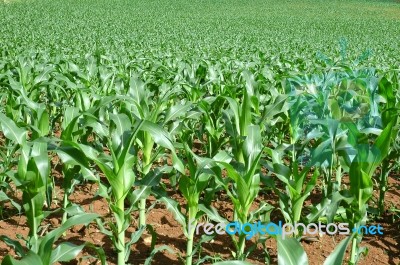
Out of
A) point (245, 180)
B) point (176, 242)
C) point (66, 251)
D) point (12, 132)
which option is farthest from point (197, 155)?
point (66, 251)

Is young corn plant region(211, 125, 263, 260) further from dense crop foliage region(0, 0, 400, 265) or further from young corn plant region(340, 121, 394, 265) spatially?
young corn plant region(340, 121, 394, 265)

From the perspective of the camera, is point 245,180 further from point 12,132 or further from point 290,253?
point 12,132

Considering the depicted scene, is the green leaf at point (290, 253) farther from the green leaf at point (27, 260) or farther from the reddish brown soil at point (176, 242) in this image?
the reddish brown soil at point (176, 242)

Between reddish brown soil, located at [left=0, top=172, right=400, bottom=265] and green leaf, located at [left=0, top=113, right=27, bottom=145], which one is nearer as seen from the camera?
green leaf, located at [left=0, top=113, right=27, bottom=145]

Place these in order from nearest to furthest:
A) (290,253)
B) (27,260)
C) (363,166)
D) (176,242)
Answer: (290,253)
(27,260)
(363,166)
(176,242)

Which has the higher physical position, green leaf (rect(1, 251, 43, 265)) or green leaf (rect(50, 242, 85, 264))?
green leaf (rect(1, 251, 43, 265))

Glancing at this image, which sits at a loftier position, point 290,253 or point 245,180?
point 290,253

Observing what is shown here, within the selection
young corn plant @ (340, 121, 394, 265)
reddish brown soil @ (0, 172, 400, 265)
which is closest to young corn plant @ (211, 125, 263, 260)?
reddish brown soil @ (0, 172, 400, 265)

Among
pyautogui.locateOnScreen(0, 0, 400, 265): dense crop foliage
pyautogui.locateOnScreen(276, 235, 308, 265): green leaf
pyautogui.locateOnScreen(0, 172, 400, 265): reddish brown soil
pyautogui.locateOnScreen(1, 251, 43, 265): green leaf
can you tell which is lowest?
pyautogui.locateOnScreen(0, 172, 400, 265): reddish brown soil

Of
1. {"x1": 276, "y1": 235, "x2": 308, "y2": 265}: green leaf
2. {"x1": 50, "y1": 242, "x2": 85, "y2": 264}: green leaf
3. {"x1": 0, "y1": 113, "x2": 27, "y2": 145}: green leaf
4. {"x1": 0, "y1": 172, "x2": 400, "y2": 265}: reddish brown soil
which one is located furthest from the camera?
{"x1": 0, "y1": 172, "x2": 400, "y2": 265}: reddish brown soil

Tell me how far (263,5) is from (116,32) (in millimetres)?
30075

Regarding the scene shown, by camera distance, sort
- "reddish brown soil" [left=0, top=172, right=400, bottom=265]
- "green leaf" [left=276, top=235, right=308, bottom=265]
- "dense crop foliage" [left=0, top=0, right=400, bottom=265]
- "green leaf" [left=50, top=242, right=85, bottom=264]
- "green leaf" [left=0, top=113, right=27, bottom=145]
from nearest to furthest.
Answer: "green leaf" [left=276, top=235, right=308, bottom=265], "green leaf" [left=50, top=242, right=85, bottom=264], "dense crop foliage" [left=0, top=0, right=400, bottom=265], "green leaf" [left=0, top=113, right=27, bottom=145], "reddish brown soil" [left=0, top=172, right=400, bottom=265]

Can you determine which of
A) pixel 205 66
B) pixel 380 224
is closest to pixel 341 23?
pixel 205 66

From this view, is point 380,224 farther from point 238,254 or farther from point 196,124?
point 196,124
